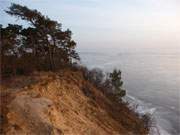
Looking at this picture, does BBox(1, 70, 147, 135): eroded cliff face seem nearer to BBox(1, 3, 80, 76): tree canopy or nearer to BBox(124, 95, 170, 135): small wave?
BBox(1, 3, 80, 76): tree canopy

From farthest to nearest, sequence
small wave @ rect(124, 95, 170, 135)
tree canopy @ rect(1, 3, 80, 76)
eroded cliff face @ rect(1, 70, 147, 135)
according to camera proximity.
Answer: small wave @ rect(124, 95, 170, 135)
tree canopy @ rect(1, 3, 80, 76)
eroded cliff face @ rect(1, 70, 147, 135)

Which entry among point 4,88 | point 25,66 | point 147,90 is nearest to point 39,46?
point 25,66

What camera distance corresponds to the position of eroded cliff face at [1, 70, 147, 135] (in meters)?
11.9

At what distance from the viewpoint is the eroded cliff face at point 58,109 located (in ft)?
39.0

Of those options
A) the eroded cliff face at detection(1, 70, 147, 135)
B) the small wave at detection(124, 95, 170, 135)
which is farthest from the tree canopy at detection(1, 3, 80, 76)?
the small wave at detection(124, 95, 170, 135)

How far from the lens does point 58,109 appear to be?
1408 centimetres

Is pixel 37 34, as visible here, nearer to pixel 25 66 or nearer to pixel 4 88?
pixel 25 66

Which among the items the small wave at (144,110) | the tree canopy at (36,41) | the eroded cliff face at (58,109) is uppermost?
the tree canopy at (36,41)

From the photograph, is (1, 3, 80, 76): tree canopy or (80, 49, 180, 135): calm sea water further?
(80, 49, 180, 135): calm sea water

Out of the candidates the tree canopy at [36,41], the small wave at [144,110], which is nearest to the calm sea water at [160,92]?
the small wave at [144,110]

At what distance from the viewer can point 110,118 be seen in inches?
725

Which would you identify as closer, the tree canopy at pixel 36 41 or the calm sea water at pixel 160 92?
the tree canopy at pixel 36 41

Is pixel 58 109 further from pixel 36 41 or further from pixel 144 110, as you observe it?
pixel 144 110

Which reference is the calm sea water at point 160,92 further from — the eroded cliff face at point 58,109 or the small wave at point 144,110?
the eroded cliff face at point 58,109
